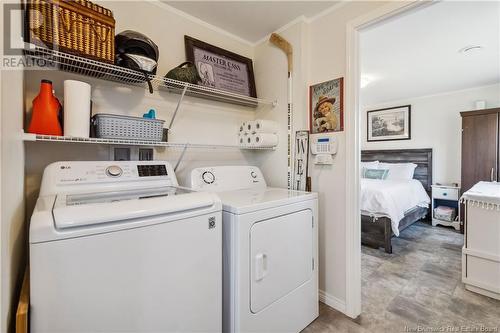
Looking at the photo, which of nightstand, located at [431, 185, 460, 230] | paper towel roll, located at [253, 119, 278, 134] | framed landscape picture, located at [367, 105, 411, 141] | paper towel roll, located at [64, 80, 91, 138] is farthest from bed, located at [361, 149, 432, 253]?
paper towel roll, located at [64, 80, 91, 138]

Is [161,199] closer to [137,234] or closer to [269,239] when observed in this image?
[137,234]

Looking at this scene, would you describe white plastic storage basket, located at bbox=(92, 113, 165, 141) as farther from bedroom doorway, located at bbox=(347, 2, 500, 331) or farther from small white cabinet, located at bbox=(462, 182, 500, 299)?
small white cabinet, located at bbox=(462, 182, 500, 299)

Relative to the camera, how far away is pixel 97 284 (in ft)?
2.61

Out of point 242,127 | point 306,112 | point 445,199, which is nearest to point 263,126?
point 242,127

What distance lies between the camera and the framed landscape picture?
4.80 metres

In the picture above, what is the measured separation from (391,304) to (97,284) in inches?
82.3

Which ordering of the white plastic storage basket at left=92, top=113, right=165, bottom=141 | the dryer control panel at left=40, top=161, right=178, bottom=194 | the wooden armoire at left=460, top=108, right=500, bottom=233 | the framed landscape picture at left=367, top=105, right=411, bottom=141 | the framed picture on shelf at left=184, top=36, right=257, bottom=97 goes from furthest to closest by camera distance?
the framed landscape picture at left=367, top=105, right=411, bottom=141, the wooden armoire at left=460, top=108, right=500, bottom=233, the framed picture on shelf at left=184, top=36, right=257, bottom=97, the white plastic storage basket at left=92, top=113, right=165, bottom=141, the dryer control panel at left=40, top=161, right=178, bottom=194

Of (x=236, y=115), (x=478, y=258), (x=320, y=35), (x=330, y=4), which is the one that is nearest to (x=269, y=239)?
(x=236, y=115)

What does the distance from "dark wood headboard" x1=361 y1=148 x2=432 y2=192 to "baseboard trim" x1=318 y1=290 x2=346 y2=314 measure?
3.67 meters

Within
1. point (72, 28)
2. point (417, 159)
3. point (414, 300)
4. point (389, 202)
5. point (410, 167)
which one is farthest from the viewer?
point (417, 159)

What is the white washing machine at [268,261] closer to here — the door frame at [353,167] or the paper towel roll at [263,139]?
the door frame at [353,167]

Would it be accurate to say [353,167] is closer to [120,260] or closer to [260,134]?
[260,134]

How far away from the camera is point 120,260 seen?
Answer: 2.76ft

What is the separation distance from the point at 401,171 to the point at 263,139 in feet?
12.0
